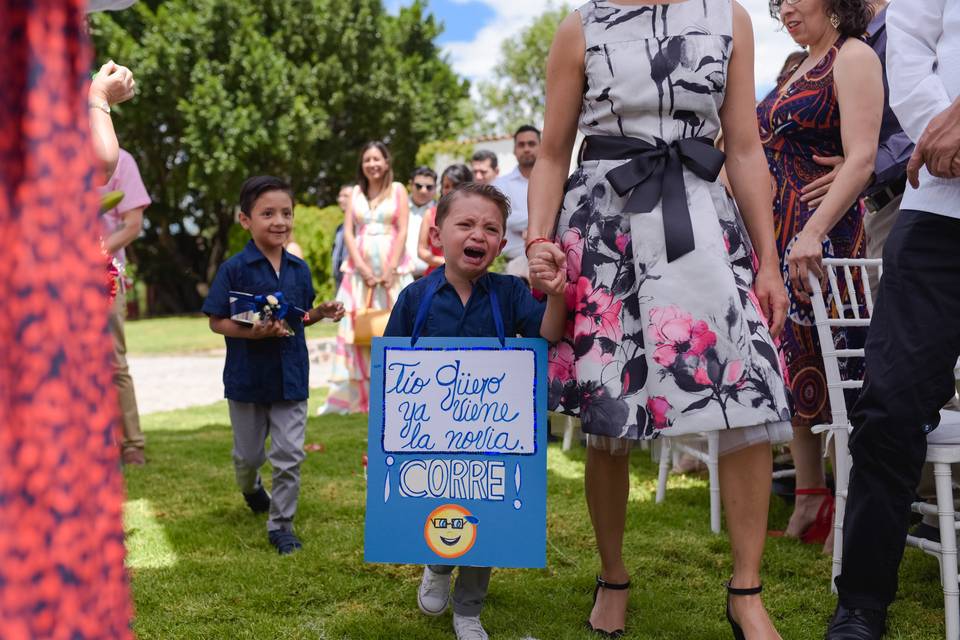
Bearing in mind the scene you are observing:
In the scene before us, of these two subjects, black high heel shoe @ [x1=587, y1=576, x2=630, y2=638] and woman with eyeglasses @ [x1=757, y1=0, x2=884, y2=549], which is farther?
woman with eyeglasses @ [x1=757, y1=0, x2=884, y2=549]

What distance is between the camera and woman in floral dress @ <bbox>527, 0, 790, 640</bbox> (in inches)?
94.0

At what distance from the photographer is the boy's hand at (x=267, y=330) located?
3.77m

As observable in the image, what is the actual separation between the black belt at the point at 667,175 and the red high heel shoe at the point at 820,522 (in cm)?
192

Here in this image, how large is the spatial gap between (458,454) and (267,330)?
1446 mm

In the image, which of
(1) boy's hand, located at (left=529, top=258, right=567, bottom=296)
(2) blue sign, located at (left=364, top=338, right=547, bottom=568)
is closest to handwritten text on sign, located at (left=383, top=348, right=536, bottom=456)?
(2) blue sign, located at (left=364, top=338, right=547, bottom=568)

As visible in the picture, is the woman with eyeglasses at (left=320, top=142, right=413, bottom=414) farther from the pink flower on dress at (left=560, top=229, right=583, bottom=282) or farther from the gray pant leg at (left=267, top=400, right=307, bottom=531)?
the pink flower on dress at (left=560, top=229, right=583, bottom=282)

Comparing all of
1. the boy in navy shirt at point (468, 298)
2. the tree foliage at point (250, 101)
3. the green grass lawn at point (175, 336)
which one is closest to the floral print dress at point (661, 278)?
the boy in navy shirt at point (468, 298)

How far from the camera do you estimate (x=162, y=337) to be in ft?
61.3

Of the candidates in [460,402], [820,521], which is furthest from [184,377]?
[460,402]

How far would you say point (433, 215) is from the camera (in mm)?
7395

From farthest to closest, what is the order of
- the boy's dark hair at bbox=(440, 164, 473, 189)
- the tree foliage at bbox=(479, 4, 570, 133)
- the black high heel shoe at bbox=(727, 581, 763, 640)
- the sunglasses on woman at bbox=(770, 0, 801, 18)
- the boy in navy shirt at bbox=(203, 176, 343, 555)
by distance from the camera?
the tree foliage at bbox=(479, 4, 570, 133), the boy's dark hair at bbox=(440, 164, 473, 189), the boy in navy shirt at bbox=(203, 176, 343, 555), the sunglasses on woman at bbox=(770, 0, 801, 18), the black high heel shoe at bbox=(727, 581, 763, 640)

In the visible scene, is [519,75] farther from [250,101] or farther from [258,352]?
[258,352]

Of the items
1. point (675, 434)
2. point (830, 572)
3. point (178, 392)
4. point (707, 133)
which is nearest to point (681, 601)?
point (830, 572)

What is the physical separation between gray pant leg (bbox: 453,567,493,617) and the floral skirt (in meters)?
0.63
